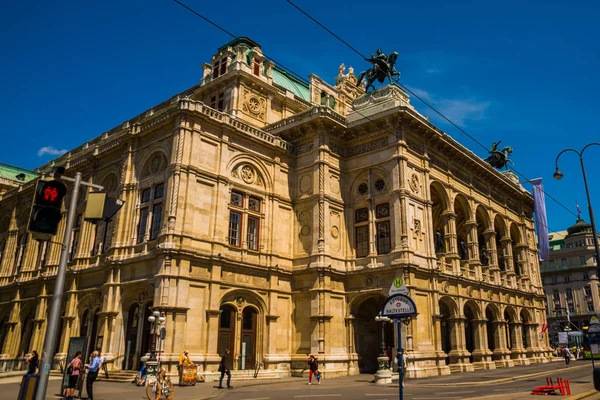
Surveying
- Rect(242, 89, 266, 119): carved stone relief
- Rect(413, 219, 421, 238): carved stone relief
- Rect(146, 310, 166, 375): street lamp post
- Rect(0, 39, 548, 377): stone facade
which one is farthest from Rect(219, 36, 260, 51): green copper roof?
Rect(146, 310, 166, 375): street lamp post

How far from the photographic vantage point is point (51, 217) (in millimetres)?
9039

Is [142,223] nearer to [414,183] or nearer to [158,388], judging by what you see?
[158,388]

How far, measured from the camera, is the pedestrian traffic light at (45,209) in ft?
29.3

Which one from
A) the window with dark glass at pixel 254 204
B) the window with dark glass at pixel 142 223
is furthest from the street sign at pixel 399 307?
the window with dark glass at pixel 142 223

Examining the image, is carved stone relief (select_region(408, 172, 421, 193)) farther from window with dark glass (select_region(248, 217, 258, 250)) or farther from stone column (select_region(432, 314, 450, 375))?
window with dark glass (select_region(248, 217, 258, 250))

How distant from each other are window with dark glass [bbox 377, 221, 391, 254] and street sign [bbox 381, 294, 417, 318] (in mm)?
20234

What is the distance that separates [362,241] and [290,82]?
19132 millimetres

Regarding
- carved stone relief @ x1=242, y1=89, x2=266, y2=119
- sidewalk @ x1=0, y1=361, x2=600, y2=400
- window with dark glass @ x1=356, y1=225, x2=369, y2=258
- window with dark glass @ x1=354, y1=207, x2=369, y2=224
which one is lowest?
sidewalk @ x1=0, y1=361, x2=600, y2=400

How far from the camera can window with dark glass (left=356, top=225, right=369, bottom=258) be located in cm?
3234

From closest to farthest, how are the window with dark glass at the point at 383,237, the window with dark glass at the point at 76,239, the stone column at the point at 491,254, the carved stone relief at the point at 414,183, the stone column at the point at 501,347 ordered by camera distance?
the window with dark glass at the point at 383,237 < the carved stone relief at the point at 414,183 < the window with dark glass at the point at 76,239 < the stone column at the point at 501,347 < the stone column at the point at 491,254

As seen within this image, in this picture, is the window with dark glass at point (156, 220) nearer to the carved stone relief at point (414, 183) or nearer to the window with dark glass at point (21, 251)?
the carved stone relief at point (414, 183)

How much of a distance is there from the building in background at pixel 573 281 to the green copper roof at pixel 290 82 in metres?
59.6

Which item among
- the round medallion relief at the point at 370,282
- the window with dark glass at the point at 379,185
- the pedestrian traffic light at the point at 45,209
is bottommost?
the pedestrian traffic light at the point at 45,209

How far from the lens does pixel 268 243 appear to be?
3169 centimetres
